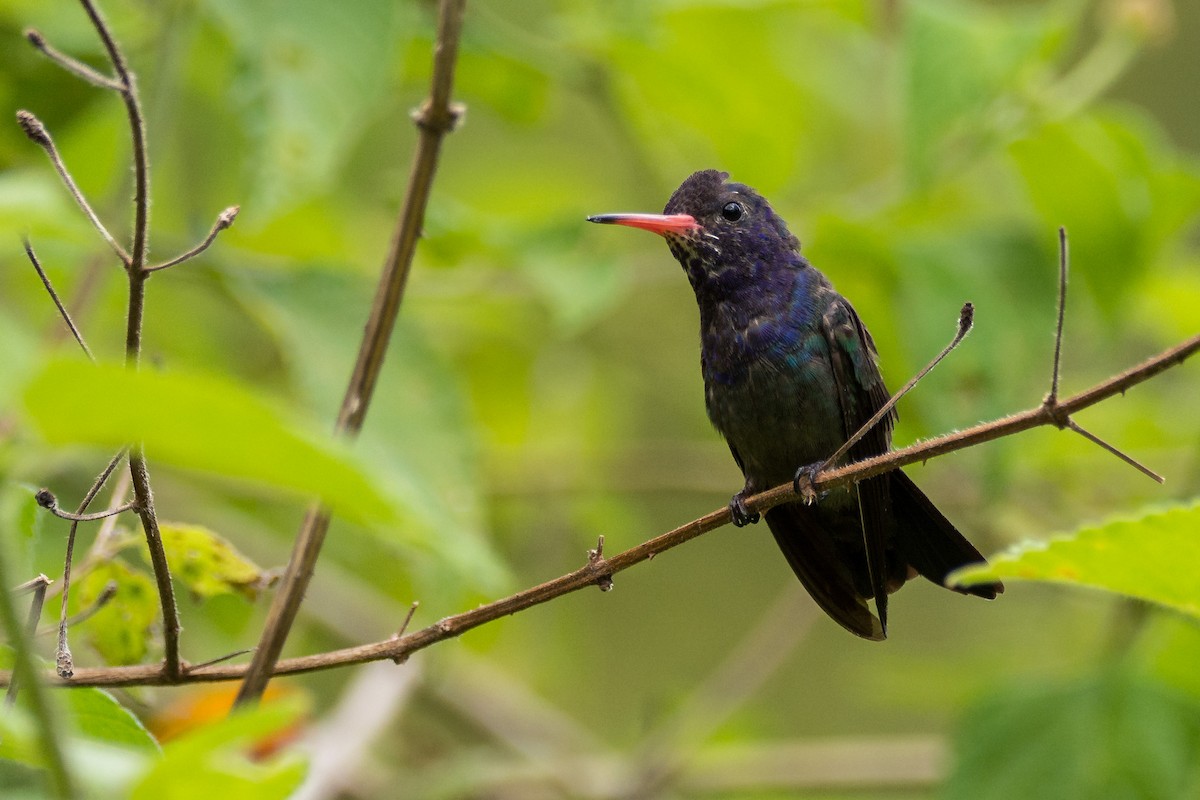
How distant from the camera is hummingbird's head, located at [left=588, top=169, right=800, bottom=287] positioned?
284 cm

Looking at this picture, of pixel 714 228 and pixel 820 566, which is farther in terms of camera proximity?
pixel 714 228

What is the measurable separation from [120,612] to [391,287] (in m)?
0.61

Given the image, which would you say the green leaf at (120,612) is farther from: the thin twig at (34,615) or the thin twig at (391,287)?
the thin twig at (34,615)

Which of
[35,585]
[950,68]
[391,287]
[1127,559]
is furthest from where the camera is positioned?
[950,68]

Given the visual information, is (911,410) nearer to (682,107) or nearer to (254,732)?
(682,107)

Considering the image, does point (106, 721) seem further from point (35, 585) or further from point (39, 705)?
point (39, 705)

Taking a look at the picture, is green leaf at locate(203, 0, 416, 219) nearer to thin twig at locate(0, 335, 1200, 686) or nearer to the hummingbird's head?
the hummingbird's head

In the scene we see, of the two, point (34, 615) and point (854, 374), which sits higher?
point (854, 374)

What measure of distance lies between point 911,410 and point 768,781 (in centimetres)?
151

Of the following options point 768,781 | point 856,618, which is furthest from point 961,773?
point 768,781

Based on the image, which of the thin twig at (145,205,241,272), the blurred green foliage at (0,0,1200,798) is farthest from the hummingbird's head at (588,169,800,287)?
the thin twig at (145,205,241,272)

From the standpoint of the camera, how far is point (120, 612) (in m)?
1.78

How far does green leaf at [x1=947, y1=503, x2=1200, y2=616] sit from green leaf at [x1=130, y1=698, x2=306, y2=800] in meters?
0.65

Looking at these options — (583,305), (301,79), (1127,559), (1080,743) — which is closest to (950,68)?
(583,305)
